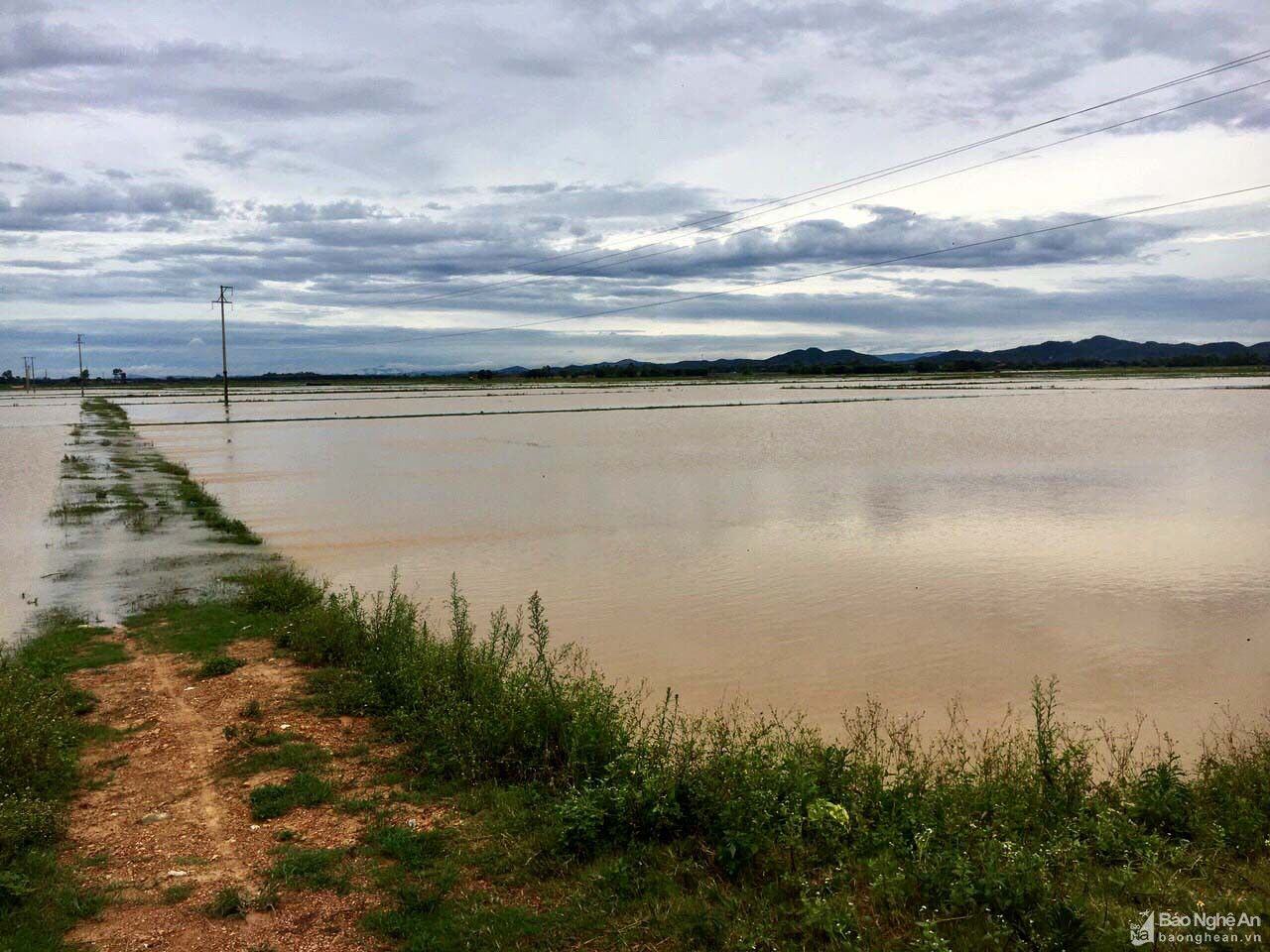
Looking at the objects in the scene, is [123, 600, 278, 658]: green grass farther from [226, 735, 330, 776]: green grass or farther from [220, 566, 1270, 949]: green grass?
[220, 566, 1270, 949]: green grass

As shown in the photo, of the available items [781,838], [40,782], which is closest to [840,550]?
[781,838]

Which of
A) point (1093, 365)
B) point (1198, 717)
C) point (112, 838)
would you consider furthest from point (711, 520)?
point (1093, 365)

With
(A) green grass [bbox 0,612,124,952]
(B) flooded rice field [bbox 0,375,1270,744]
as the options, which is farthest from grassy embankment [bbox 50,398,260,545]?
(A) green grass [bbox 0,612,124,952]

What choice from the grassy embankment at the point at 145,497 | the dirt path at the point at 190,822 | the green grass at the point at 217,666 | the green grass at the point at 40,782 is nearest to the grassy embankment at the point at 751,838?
the dirt path at the point at 190,822

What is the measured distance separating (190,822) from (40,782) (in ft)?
4.08

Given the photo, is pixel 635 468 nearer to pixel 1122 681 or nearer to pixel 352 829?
pixel 1122 681

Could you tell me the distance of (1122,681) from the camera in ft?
29.0

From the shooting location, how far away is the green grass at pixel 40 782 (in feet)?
14.5

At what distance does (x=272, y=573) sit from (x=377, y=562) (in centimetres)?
245

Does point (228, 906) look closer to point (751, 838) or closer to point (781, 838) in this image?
point (751, 838)

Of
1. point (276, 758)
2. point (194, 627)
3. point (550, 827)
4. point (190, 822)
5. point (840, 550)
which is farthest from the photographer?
point (840, 550)

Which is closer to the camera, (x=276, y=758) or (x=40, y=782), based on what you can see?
(x=40, y=782)

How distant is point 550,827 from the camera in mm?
5199

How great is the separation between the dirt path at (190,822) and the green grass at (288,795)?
0.24 ft
